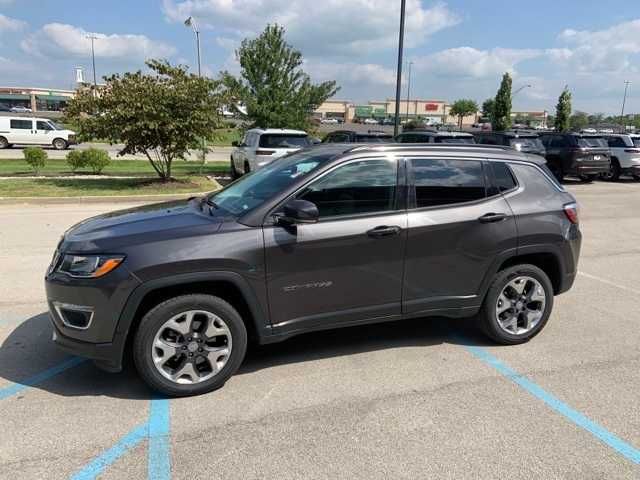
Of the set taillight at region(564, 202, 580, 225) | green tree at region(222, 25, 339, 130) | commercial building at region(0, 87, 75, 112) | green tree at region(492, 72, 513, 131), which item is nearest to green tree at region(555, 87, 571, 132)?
green tree at region(492, 72, 513, 131)

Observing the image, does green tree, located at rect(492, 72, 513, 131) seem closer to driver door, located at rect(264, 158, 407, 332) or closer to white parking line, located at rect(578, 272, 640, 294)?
white parking line, located at rect(578, 272, 640, 294)

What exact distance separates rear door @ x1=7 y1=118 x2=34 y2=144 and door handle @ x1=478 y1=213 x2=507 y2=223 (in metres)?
30.3

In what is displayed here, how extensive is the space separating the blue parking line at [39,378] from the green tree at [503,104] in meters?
52.7

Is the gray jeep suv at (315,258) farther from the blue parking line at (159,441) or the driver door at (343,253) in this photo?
the blue parking line at (159,441)

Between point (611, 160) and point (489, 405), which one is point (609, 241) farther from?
point (611, 160)

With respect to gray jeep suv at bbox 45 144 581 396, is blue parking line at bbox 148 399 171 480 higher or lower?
lower

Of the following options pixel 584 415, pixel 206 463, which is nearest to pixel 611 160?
pixel 584 415

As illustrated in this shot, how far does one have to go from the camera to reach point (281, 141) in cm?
1451

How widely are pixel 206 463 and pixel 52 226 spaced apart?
7637 millimetres

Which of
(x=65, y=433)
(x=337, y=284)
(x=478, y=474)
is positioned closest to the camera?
(x=478, y=474)

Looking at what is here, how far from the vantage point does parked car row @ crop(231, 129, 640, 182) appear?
1458cm

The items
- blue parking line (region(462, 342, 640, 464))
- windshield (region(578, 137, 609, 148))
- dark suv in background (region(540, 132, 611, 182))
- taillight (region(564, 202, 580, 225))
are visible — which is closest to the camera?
blue parking line (region(462, 342, 640, 464))

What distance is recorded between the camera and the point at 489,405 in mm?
3436

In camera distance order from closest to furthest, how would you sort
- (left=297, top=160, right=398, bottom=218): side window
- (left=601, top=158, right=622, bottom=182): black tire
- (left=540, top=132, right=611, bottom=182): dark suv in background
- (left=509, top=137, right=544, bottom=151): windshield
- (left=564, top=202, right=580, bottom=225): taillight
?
(left=297, top=160, right=398, bottom=218): side window < (left=564, top=202, right=580, bottom=225): taillight < (left=509, top=137, right=544, bottom=151): windshield < (left=540, top=132, right=611, bottom=182): dark suv in background < (left=601, top=158, right=622, bottom=182): black tire
